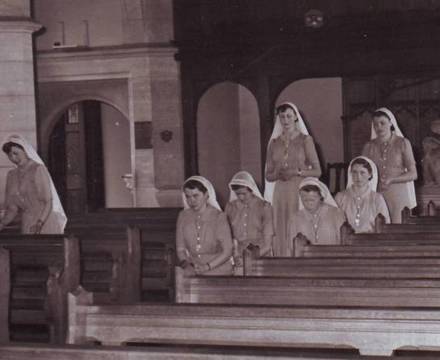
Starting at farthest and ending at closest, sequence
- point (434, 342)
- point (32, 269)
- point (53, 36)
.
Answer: point (53, 36) → point (32, 269) → point (434, 342)

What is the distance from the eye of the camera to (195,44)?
15633 mm

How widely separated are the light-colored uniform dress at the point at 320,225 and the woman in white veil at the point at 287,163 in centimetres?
109

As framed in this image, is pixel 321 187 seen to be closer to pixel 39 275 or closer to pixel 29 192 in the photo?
pixel 39 275

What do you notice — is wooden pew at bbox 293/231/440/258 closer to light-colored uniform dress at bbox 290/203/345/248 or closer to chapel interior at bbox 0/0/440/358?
light-colored uniform dress at bbox 290/203/345/248

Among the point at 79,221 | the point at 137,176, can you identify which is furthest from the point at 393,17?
the point at 79,221

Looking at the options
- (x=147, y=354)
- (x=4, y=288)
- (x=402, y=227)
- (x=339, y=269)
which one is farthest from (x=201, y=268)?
(x=147, y=354)

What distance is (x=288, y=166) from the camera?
10133mm

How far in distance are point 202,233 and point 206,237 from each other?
0.15 ft

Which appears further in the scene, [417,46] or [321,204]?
[417,46]

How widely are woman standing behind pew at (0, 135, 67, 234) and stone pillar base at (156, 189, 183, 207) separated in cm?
557

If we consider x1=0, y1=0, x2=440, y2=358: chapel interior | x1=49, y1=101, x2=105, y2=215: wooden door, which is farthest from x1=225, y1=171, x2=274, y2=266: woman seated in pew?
x1=49, y1=101, x2=105, y2=215: wooden door

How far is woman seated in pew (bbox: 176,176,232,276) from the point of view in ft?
27.0

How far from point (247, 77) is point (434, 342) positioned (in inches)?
437

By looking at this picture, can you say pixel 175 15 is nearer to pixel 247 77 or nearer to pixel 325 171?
pixel 247 77
